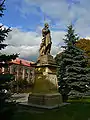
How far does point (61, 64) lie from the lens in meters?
23.0

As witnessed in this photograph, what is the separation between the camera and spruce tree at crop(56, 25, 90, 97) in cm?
2120

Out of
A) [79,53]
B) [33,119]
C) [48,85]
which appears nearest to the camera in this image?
[33,119]

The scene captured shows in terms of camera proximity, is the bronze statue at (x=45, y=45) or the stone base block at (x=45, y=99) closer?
the stone base block at (x=45, y=99)

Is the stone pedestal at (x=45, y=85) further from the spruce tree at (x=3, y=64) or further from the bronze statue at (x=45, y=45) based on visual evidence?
the spruce tree at (x=3, y=64)

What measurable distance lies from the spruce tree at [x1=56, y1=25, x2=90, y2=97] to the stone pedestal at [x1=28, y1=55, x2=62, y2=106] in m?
6.42

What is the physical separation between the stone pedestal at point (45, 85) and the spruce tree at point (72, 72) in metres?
6.42

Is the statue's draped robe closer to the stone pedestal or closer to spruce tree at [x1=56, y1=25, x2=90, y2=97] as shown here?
the stone pedestal

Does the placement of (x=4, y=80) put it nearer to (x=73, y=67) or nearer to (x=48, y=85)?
(x=48, y=85)

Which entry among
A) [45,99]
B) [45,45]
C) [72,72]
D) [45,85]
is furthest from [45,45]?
[72,72]

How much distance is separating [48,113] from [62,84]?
A: 10.6 m

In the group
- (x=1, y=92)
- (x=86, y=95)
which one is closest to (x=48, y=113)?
(x=1, y=92)

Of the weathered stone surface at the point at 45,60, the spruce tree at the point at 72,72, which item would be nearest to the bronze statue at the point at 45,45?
the weathered stone surface at the point at 45,60

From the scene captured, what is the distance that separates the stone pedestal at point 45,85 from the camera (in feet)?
44.3

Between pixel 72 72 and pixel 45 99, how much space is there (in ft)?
29.2
